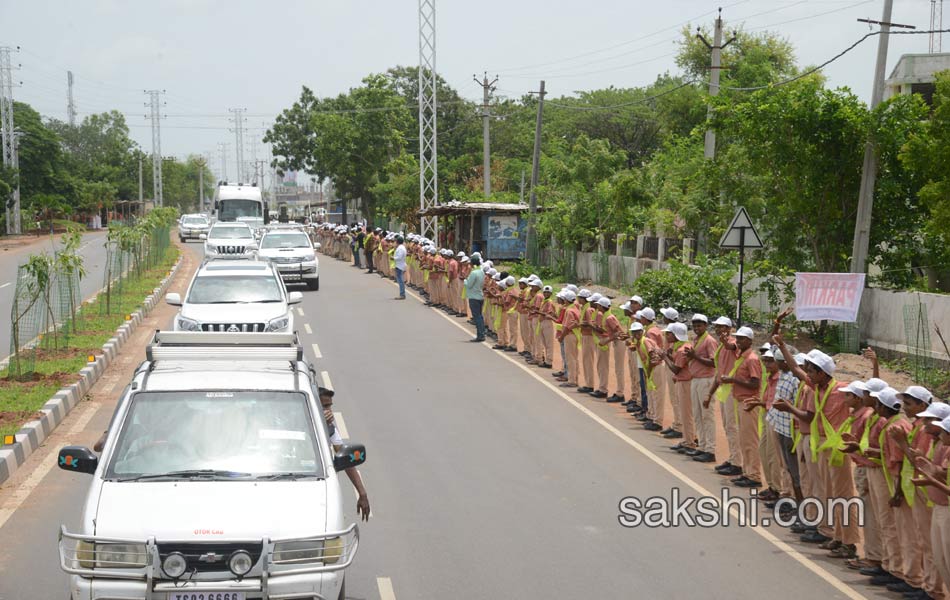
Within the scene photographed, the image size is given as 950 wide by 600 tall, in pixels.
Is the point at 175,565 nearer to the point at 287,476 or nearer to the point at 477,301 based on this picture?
the point at 287,476

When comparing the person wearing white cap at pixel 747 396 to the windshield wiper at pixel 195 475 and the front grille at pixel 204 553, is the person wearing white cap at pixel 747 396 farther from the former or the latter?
the front grille at pixel 204 553

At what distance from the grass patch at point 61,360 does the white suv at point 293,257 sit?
3892 mm

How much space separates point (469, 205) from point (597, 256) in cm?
642

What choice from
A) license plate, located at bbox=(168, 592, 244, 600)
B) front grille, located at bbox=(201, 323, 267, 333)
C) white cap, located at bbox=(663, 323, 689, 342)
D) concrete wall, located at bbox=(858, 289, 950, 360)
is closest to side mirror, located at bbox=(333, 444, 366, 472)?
license plate, located at bbox=(168, 592, 244, 600)

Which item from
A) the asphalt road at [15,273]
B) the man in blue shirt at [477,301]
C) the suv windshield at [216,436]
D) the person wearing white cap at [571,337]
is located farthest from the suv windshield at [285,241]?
the suv windshield at [216,436]

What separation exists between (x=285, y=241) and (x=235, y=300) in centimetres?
1564

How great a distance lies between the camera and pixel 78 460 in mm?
6789

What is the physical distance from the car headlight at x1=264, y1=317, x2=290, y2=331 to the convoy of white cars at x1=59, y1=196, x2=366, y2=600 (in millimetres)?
8253

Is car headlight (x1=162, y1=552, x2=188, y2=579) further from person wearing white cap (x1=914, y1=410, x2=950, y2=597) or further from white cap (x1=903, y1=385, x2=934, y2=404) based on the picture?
white cap (x1=903, y1=385, x2=934, y2=404)

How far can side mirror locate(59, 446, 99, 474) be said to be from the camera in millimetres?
6785

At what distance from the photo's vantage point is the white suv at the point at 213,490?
6051 millimetres

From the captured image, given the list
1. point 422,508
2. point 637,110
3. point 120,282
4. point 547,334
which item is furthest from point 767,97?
point 637,110

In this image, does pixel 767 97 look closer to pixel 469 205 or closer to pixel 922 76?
pixel 922 76

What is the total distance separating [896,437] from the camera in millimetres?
7855
